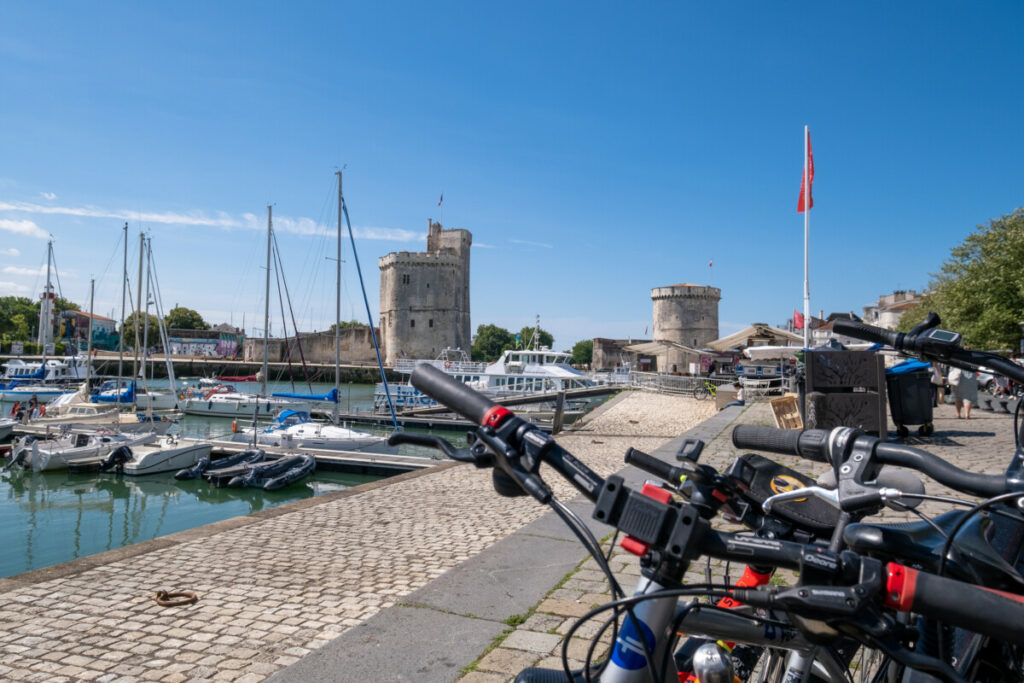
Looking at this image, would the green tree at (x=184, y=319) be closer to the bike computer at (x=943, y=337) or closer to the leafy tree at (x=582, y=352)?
the leafy tree at (x=582, y=352)

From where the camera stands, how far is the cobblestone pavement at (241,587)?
12.9 feet

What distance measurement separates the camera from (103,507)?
614 inches

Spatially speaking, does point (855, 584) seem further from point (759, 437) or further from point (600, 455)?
point (600, 455)

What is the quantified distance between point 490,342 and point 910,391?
86873 millimetres

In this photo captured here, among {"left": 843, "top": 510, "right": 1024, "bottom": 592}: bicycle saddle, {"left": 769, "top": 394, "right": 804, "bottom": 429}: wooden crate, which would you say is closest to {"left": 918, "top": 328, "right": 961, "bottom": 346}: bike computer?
{"left": 843, "top": 510, "right": 1024, "bottom": 592}: bicycle saddle

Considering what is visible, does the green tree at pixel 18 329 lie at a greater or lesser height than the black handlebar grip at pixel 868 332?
greater

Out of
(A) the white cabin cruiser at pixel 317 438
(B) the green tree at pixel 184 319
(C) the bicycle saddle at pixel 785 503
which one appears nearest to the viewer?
(C) the bicycle saddle at pixel 785 503

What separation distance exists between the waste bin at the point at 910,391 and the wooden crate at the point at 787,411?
2.18 m

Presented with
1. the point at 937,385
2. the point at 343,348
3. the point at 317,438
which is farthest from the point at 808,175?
the point at 343,348

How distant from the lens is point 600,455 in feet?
40.7

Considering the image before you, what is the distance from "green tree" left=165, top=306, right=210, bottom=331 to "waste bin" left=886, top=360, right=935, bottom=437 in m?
96.2

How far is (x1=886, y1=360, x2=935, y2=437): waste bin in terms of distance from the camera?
9656mm

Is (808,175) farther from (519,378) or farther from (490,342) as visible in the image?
(490,342)

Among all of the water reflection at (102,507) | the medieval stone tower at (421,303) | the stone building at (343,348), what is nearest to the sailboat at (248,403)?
the water reflection at (102,507)
